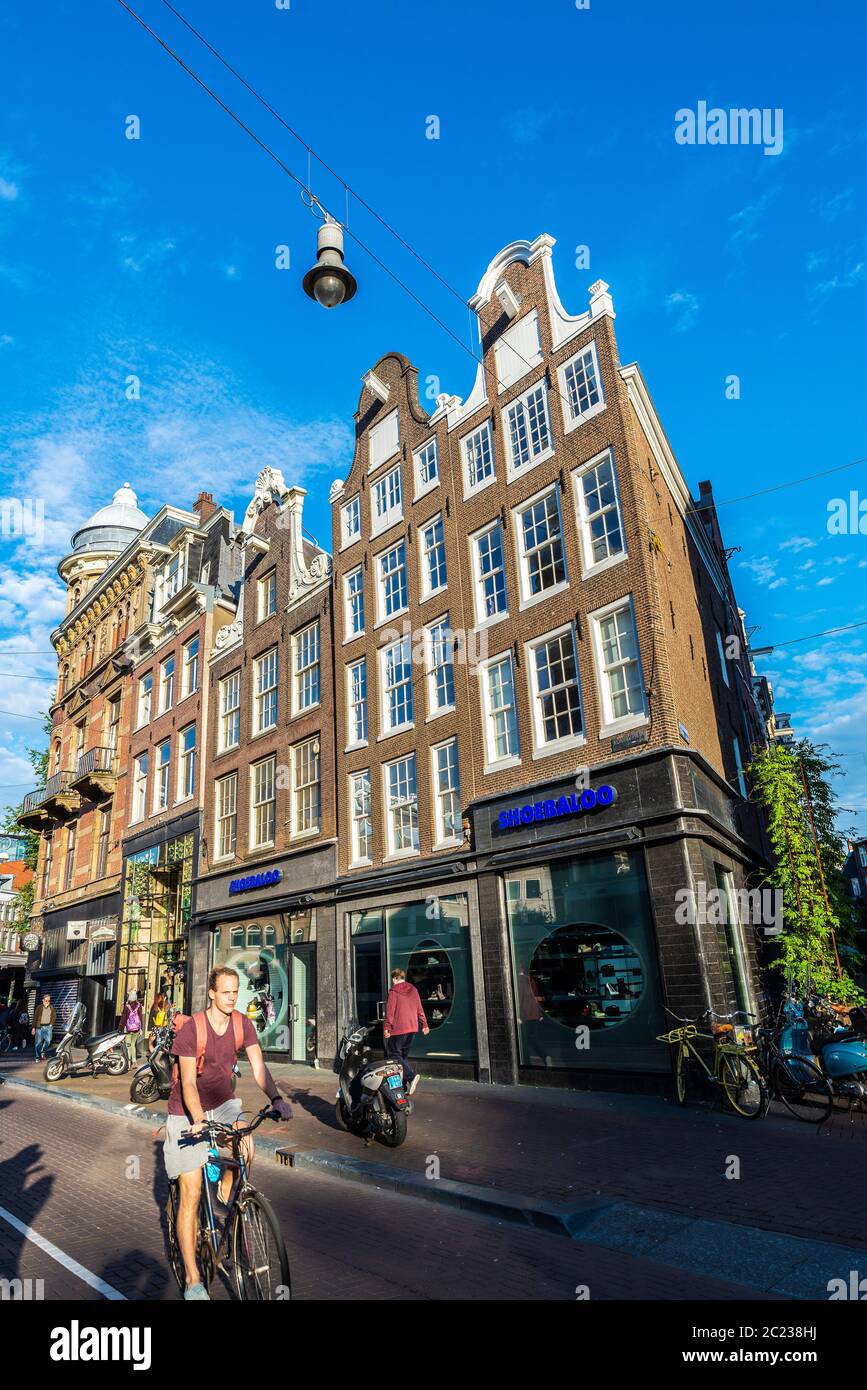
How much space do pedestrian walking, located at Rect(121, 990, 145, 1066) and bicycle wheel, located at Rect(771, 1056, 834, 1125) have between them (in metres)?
15.1

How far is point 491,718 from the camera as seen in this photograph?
55.7ft

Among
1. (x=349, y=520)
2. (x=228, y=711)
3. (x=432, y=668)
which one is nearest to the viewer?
(x=432, y=668)

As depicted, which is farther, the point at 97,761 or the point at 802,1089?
the point at 97,761

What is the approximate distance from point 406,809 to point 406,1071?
870 centimetres

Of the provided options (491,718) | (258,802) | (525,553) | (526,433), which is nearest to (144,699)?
(258,802)

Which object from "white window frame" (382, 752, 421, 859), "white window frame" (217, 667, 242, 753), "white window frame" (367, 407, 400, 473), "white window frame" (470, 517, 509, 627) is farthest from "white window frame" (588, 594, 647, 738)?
"white window frame" (217, 667, 242, 753)

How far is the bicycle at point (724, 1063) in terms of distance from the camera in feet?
34.0

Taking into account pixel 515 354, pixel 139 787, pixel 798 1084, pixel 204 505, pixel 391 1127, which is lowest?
pixel 391 1127

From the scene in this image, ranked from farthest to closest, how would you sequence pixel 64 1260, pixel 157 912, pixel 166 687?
pixel 166 687 < pixel 157 912 < pixel 64 1260

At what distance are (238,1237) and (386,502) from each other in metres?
18.9

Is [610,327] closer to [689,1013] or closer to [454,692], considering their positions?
[454,692]

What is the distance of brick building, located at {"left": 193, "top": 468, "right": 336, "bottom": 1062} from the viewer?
20.4 meters

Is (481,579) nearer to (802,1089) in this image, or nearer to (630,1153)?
(802,1089)

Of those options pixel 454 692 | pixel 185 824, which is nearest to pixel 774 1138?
pixel 454 692
